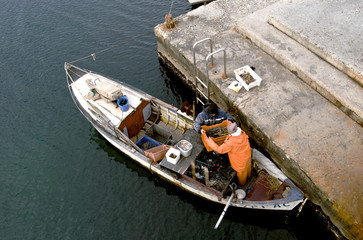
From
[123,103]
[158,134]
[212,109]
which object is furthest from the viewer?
[158,134]

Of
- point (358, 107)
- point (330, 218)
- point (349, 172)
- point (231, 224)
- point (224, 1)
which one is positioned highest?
point (224, 1)

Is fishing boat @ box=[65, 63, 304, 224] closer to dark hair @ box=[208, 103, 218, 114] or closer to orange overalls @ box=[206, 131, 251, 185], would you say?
orange overalls @ box=[206, 131, 251, 185]

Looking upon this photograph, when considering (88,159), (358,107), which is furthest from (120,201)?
(358,107)

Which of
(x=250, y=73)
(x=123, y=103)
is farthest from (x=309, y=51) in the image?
(x=123, y=103)

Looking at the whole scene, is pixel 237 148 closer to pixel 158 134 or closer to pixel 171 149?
pixel 171 149

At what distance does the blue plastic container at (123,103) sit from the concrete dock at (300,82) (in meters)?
3.39

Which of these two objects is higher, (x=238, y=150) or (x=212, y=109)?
(x=212, y=109)

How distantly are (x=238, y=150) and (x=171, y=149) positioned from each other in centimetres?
231

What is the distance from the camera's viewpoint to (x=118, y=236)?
10055 mm

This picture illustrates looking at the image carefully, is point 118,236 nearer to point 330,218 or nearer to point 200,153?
point 200,153

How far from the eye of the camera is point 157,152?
33.2 feet

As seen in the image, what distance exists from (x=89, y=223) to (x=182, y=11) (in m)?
15.0

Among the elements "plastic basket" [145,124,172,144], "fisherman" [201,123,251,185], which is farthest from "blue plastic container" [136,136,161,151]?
"fisherman" [201,123,251,185]

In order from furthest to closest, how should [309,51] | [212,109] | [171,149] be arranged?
1. [309,51]
2. [171,149]
3. [212,109]
